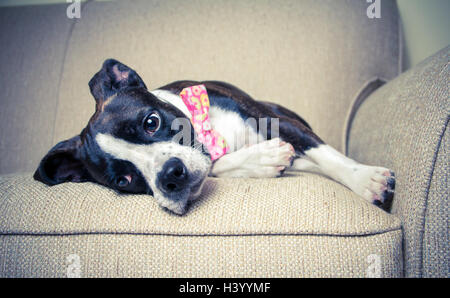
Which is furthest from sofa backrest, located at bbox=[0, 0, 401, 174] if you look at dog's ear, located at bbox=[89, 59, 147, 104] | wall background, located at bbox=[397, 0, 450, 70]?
dog's ear, located at bbox=[89, 59, 147, 104]

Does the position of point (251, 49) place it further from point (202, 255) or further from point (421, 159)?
point (202, 255)

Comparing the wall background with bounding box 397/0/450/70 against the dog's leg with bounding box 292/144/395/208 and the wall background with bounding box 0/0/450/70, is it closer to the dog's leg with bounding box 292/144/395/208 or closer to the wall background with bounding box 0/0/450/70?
the wall background with bounding box 0/0/450/70

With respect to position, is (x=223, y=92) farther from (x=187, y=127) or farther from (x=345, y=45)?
(x=345, y=45)

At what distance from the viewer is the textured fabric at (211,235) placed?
0.96 metres

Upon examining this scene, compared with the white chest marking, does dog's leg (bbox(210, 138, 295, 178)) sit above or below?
below

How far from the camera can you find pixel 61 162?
1429mm

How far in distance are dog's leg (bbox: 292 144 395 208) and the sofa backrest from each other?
2.43 ft

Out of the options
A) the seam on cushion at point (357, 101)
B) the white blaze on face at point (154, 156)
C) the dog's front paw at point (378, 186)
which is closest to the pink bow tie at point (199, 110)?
the white blaze on face at point (154, 156)

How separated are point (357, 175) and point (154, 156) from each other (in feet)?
2.95

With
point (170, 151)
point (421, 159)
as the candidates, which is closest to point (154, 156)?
point (170, 151)

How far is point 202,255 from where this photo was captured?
99 cm

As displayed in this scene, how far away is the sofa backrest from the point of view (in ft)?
6.96

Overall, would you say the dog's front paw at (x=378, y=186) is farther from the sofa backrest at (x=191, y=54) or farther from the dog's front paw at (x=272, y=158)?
the sofa backrest at (x=191, y=54)

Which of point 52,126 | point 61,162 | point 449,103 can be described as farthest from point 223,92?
point 52,126
